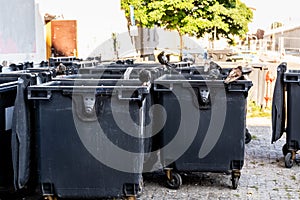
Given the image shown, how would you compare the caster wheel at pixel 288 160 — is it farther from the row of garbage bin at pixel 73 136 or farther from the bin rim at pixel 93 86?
the bin rim at pixel 93 86

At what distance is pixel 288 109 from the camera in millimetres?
6711

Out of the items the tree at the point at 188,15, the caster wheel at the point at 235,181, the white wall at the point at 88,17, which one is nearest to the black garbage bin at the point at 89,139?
the caster wheel at the point at 235,181

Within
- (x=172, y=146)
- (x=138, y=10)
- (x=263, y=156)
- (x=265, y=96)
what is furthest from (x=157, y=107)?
(x=138, y=10)

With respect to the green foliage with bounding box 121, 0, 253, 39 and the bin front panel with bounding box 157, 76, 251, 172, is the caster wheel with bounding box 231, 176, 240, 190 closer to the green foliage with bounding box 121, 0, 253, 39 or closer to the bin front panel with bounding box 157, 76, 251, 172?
the bin front panel with bounding box 157, 76, 251, 172

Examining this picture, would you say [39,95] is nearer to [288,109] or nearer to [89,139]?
→ [89,139]

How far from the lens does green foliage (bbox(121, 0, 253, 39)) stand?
33.6 meters

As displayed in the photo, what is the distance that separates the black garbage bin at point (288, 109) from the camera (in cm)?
663

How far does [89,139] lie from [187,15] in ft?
99.7

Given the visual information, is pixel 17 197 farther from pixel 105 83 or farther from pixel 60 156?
pixel 105 83

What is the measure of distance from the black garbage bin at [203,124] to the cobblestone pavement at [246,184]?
257mm

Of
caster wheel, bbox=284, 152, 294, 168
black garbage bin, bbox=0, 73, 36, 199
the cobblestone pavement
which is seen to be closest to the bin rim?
black garbage bin, bbox=0, 73, 36, 199

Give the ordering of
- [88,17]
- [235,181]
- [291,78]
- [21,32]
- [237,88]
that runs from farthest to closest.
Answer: [88,17]
[21,32]
[291,78]
[235,181]
[237,88]

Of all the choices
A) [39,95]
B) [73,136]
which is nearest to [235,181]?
[73,136]

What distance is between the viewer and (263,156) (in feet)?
24.7
